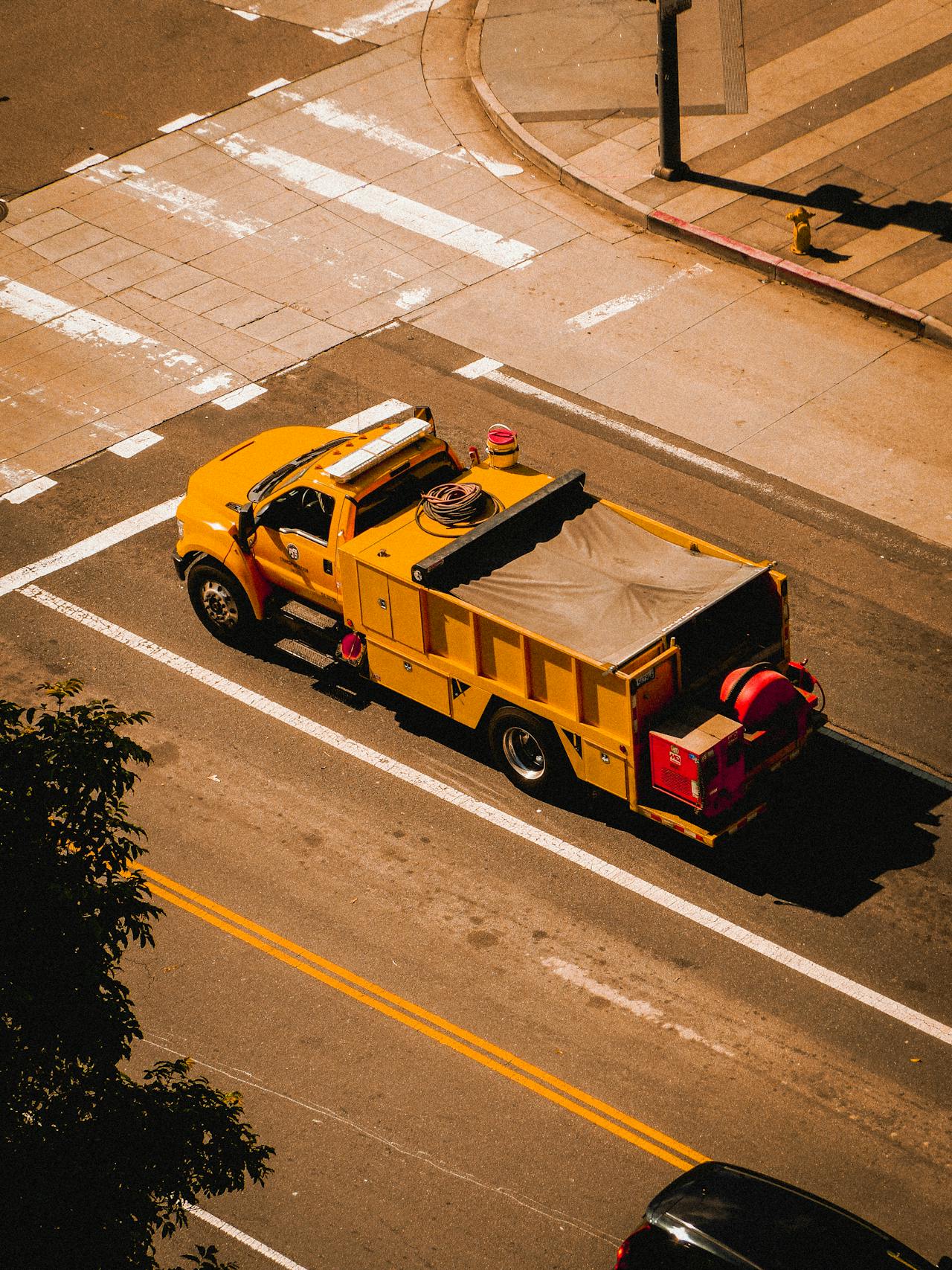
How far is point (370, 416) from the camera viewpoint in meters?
19.8

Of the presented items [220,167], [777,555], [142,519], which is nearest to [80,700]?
[142,519]

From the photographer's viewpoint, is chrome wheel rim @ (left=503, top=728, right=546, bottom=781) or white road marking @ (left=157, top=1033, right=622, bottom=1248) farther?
chrome wheel rim @ (left=503, top=728, right=546, bottom=781)

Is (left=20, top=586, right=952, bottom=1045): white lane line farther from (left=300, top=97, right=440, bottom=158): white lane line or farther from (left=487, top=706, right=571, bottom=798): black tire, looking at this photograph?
(left=300, top=97, right=440, bottom=158): white lane line

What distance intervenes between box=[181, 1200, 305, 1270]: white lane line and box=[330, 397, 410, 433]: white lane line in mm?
10214

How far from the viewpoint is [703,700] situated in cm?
1360

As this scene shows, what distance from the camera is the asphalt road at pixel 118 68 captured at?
26.7 m

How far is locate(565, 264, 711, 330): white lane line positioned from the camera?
70.5 ft

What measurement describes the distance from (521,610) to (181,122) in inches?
638

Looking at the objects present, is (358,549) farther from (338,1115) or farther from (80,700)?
(338,1115)

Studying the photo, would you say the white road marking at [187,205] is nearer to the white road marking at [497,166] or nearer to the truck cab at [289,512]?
the white road marking at [497,166]

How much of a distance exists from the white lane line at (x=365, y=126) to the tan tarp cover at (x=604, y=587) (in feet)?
41.0

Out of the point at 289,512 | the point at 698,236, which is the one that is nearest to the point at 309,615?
the point at 289,512

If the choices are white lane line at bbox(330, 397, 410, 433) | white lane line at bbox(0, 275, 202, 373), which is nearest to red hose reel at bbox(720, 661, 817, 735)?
white lane line at bbox(330, 397, 410, 433)

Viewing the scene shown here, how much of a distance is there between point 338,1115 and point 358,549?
510 centimetres
